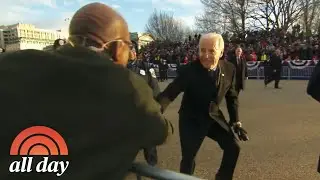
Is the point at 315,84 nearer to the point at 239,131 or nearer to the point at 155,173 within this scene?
the point at 239,131

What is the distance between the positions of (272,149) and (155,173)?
495 centimetres

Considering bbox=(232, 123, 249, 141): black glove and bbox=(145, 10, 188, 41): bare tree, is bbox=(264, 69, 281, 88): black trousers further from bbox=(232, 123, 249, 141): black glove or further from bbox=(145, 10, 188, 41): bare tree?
bbox=(145, 10, 188, 41): bare tree

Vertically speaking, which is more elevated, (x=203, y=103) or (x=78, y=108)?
(x=78, y=108)

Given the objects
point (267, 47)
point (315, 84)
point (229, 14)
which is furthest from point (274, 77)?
point (229, 14)

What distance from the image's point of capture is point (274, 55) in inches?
714

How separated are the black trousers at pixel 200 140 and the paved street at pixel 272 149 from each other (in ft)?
0.73

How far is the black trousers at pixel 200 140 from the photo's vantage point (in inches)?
156

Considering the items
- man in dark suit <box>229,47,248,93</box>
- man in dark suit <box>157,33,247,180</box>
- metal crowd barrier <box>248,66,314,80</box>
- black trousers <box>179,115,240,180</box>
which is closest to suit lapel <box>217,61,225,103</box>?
man in dark suit <box>157,33,247,180</box>

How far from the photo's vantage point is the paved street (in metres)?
5.07

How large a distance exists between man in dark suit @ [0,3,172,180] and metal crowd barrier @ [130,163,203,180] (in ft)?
0.92

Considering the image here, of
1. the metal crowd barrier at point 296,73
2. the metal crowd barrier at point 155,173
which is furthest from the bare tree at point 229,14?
the metal crowd barrier at point 155,173

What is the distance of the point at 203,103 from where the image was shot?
3961 mm

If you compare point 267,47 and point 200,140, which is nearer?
point 200,140

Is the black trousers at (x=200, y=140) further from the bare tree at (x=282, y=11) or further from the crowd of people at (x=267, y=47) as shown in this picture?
the bare tree at (x=282, y=11)
